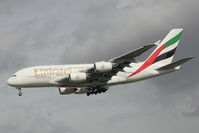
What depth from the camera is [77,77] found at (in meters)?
53.7

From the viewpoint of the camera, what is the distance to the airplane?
5309 centimetres

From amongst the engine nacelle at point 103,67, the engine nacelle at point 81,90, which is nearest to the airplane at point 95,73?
the engine nacelle at point 103,67

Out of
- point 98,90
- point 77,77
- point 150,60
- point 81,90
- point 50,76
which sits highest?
point 150,60

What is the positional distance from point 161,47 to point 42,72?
1666 centimetres

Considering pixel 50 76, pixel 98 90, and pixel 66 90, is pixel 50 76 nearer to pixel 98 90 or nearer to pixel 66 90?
pixel 66 90

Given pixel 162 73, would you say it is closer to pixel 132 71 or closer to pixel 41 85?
pixel 132 71

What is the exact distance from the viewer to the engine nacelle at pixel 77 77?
176 feet

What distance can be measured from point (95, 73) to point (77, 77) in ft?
7.31

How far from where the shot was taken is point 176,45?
62.5m

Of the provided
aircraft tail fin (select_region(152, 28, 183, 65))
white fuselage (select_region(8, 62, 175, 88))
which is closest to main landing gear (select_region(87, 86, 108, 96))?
white fuselage (select_region(8, 62, 175, 88))

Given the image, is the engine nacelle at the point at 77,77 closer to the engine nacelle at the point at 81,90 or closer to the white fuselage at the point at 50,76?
the white fuselage at the point at 50,76

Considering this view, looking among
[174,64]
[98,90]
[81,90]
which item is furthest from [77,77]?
[174,64]

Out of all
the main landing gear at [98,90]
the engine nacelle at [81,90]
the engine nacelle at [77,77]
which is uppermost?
the engine nacelle at [77,77]

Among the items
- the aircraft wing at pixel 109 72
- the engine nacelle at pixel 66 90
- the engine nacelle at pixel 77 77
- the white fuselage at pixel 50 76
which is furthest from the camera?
the engine nacelle at pixel 66 90
